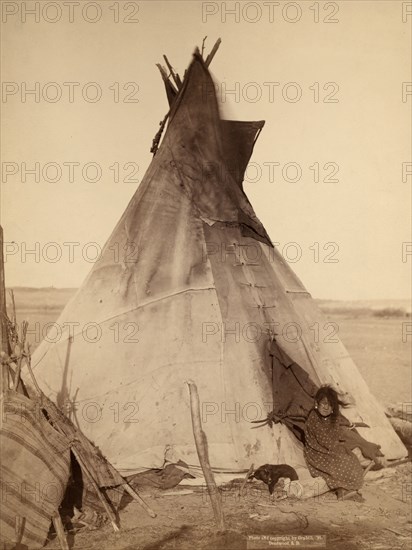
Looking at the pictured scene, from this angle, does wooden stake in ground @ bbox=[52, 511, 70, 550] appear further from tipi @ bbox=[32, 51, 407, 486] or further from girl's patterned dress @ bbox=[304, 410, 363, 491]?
girl's patterned dress @ bbox=[304, 410, 363, 491]

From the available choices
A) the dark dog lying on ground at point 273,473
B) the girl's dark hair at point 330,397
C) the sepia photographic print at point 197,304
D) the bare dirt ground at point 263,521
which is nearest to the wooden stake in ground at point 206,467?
the sepia photographic print at point 197,304

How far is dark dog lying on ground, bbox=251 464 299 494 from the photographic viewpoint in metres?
4.88

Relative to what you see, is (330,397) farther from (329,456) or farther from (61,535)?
(61,535)

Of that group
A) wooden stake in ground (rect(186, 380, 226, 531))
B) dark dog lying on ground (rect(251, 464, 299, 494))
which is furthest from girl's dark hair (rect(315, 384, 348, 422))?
wooden stake in ground (rect(186, 380, 226, 531))

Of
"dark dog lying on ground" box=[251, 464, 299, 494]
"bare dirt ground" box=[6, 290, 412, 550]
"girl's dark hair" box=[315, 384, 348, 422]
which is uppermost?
"girl's dark hair" box=[315, 384, 348, 422]

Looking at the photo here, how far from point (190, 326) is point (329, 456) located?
182 centimetres

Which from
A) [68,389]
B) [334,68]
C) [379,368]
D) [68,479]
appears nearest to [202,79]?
[334,68]

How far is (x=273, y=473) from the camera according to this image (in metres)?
4.91

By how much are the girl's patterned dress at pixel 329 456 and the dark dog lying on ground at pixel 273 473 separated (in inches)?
8.2

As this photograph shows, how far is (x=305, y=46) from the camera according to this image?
600 centimetres

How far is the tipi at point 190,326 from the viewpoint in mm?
5035

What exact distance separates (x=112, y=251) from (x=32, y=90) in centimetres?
192

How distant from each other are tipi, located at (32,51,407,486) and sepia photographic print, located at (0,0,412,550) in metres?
0.02

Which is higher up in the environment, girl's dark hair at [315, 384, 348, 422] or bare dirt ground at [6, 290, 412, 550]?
girl's dark hair at [315, 384, 348, 422]
